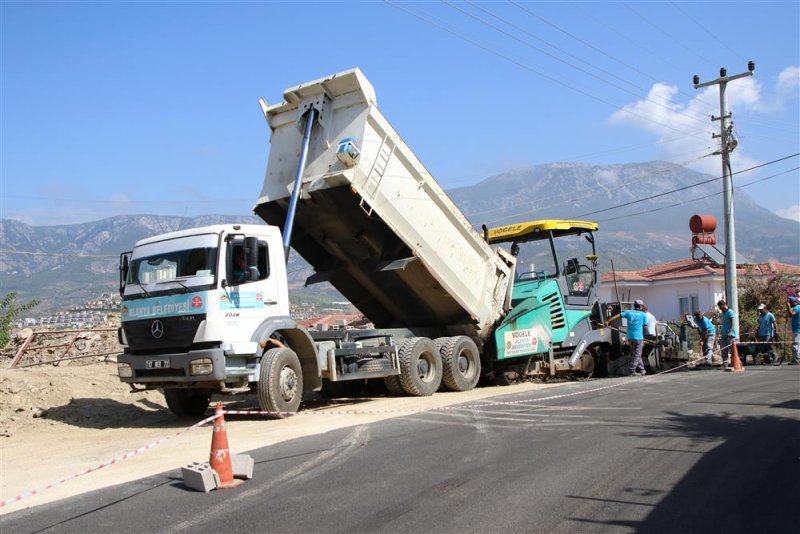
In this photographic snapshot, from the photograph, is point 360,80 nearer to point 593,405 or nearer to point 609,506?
point 593,405

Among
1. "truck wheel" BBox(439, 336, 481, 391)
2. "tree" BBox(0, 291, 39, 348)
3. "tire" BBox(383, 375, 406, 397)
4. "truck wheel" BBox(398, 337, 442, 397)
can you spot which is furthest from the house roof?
"tree" BBox(0, 291, 39, 348)

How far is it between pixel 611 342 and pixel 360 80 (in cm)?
894

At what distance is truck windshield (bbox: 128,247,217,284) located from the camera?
32.6ft

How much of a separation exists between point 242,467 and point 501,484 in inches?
89.8

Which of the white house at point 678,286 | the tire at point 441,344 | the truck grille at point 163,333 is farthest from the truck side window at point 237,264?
the white house at point 678,286

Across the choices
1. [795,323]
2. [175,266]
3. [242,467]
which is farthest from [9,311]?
[795,323]

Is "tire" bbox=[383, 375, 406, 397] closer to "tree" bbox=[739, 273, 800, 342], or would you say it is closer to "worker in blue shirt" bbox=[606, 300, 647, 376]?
"worker in blue shirt" bbox=[606, 300, 647, 376]

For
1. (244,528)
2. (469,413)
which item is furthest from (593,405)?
(244,528)

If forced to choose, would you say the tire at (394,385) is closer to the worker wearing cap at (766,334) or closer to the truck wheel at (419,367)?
the truck wheel at (419,367)

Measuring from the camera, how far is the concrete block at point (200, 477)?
6.18 meters

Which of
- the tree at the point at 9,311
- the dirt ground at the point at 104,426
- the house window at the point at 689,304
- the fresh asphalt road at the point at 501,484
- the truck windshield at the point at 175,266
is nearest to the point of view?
the fresh asphalt road at the point at 501,484

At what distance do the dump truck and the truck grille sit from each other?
2 centimetres

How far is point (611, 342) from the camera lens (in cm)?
1681

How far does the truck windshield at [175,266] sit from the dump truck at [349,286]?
0.06 feet
